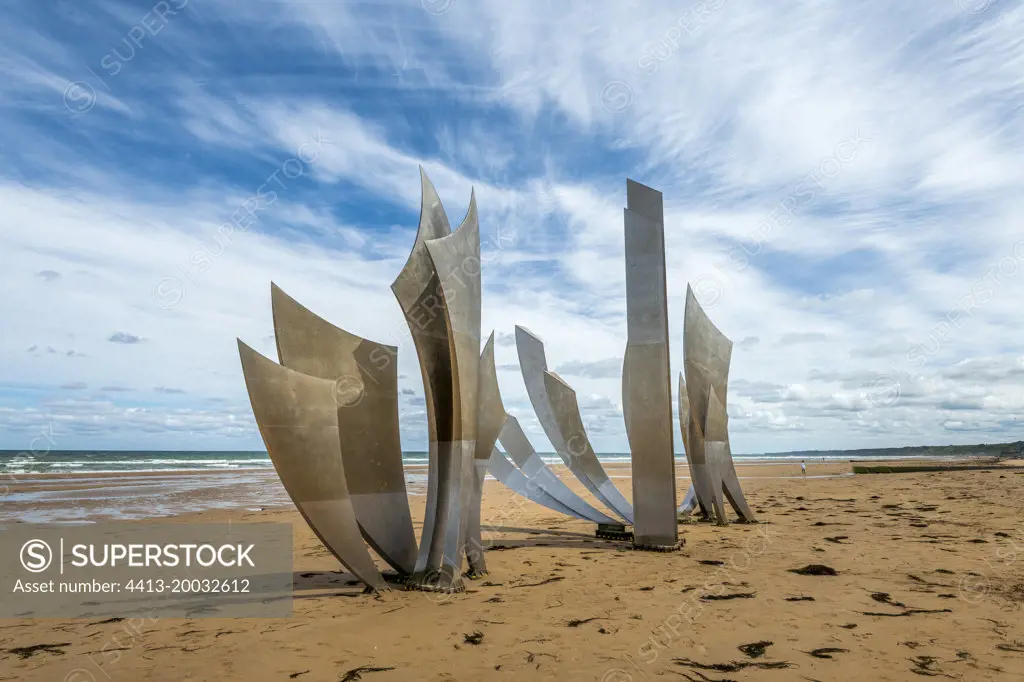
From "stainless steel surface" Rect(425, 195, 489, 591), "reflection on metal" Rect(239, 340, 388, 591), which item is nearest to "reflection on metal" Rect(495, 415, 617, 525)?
"stainless steel surface" Rect(425, 195, 489, 591)

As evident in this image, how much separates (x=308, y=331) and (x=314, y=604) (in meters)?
2.72

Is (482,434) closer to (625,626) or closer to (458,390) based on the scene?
(458,390)

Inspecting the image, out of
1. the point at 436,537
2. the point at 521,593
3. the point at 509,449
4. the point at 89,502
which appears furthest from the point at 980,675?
the point at 89,502

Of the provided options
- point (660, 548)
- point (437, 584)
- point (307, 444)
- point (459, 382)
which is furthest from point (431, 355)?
point (660, 548)

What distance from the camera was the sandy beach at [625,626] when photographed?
14.7 ft

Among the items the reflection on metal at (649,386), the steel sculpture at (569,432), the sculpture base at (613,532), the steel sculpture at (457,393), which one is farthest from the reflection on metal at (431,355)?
the sculpture base at (613,532)

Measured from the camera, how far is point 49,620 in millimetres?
5977

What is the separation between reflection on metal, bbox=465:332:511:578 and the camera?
24.0ft

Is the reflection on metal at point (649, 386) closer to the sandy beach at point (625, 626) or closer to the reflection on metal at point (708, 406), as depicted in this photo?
the sandy beach at point (625, 626)

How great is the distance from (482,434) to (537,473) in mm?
3374

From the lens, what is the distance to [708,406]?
1114 centimetres

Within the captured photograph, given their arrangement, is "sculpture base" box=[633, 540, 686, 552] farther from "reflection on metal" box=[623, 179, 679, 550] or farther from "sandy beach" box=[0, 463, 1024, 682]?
"sandy beach" box=[0, 463, 1024, 682]

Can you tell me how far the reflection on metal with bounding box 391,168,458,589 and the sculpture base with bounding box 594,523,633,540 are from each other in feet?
13.0

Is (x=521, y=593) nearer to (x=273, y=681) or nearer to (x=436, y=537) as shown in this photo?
(x=436, y=537)
